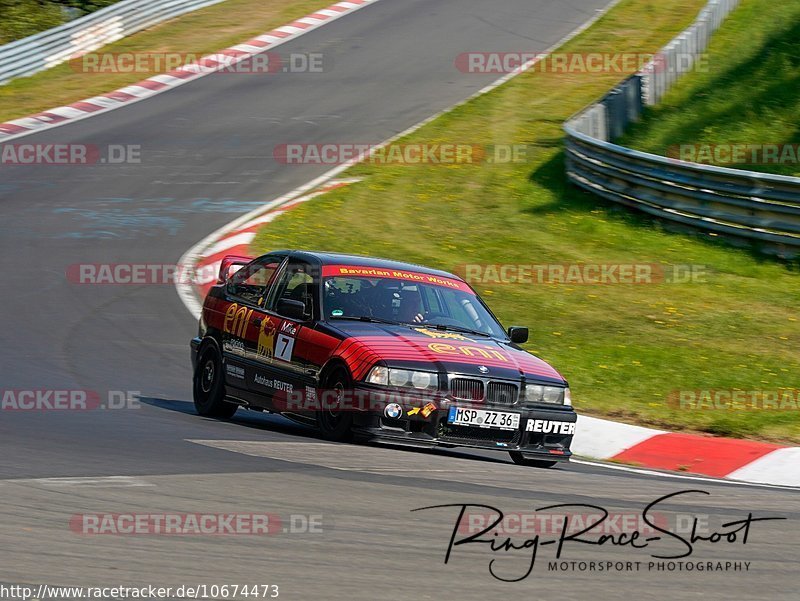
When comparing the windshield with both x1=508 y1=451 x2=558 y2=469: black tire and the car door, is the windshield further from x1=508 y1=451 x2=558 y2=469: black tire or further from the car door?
x1=508 y1=451 x2=558 y2=469: black tire

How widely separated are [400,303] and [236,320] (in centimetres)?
148

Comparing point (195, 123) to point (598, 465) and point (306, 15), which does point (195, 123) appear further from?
point (598, 465)

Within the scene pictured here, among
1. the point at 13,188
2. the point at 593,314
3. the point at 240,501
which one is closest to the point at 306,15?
the point at 13,188

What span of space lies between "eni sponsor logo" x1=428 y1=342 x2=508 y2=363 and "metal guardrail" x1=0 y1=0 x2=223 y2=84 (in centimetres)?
2140

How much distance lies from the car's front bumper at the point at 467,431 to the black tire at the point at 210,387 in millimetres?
1998

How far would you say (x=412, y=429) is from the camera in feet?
28.3

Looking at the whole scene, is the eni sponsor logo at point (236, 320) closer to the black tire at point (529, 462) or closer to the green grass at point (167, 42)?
the black tire at point (529, 462)

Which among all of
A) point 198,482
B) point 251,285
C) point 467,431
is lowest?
point 467,431

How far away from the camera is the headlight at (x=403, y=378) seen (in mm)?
8594

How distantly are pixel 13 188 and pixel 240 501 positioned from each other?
49.7 ft

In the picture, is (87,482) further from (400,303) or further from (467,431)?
(400,303)

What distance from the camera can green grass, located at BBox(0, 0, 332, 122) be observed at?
27.1m

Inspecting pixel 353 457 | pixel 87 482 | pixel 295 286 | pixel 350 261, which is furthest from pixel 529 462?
pixel 87 482

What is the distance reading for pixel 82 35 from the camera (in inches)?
→ 1210
